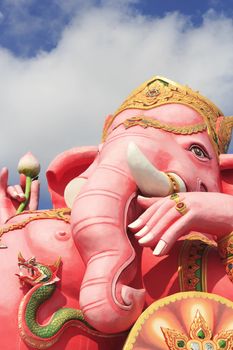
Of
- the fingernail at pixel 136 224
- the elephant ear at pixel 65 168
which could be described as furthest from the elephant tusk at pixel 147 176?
the elephant ear at pixel 65 168

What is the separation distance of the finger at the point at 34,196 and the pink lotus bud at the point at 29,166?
0.23 ft

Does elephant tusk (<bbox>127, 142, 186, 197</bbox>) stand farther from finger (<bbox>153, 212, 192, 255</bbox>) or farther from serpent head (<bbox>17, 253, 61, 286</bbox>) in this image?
serpent head (<bbox>17, 253, 61, 286</bbox>)

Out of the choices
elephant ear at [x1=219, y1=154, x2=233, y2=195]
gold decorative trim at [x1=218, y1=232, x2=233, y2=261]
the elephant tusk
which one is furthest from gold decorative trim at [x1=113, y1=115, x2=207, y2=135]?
gold decorative trim at [x1=218, y1=232, x2=233, y2=261]

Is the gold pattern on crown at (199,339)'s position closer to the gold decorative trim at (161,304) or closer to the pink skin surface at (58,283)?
the gold decorative trim at (161,304)

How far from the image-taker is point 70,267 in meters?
3.56

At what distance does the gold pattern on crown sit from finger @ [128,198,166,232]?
21.5 inches

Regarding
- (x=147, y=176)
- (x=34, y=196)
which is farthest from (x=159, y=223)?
(x=34, y=196)

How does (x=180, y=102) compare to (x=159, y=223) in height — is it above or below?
above

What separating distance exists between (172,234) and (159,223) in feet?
0.31

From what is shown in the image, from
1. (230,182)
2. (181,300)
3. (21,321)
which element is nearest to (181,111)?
(230,182)

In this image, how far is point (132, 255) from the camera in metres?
3.30

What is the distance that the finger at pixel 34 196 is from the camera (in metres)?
4.82

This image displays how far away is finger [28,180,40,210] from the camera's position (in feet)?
15.8

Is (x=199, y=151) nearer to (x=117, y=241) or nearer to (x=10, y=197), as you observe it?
(x=117, y=241)
